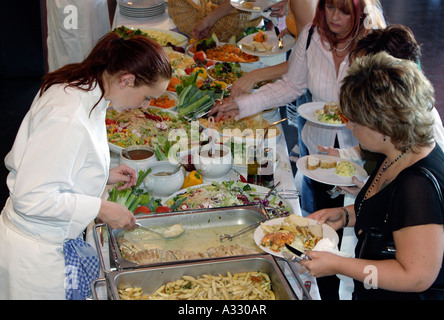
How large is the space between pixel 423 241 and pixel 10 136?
159 inches

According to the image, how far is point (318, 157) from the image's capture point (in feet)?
8.15

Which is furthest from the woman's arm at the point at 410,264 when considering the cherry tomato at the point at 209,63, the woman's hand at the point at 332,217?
the cherry tomato at the point at 209,63

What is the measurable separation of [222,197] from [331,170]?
0.55 meters

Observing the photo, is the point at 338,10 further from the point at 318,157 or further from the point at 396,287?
the point at 396,287

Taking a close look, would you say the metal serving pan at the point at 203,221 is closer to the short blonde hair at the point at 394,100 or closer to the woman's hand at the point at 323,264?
the woman's hand at the point at 323,264

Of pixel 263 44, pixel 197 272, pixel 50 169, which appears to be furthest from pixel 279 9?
pixel 50 169

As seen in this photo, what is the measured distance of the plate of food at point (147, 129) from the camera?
8.68 feet

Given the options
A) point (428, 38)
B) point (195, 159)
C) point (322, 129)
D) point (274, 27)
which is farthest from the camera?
point (428, 38)

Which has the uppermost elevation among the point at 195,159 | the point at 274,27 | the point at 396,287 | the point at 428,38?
the point at 396,287

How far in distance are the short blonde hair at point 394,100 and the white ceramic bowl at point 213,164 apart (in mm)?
952

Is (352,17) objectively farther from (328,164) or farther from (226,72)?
(226,72)

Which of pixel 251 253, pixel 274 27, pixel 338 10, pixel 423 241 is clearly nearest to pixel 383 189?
pixel 423 241

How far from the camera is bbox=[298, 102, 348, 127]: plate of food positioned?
8.29ft

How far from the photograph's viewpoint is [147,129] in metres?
2.81
